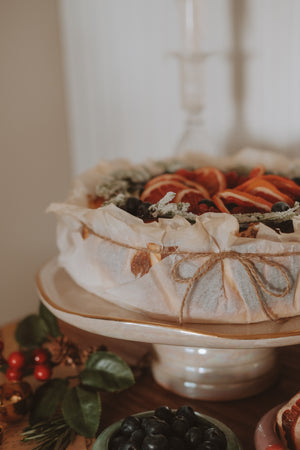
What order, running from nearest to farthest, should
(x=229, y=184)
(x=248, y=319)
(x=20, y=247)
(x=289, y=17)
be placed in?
1. (x=248, y=319)
2. (x=229, y=184)
3. (x=289, y=17)
4. (x=20, y=247)

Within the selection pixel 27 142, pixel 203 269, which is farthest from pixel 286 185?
pixel 27 142

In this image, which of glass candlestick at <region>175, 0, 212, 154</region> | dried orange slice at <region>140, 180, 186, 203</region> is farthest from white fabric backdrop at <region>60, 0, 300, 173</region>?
dried orange slice at <region>140, 180, 186, 203</region>

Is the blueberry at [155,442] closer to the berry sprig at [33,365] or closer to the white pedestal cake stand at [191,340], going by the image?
the white pedestal cake stand at [191,340]

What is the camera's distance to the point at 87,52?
1557 millimetres

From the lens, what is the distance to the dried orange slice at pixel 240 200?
2.18 ft

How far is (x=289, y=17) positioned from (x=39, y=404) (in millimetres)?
883

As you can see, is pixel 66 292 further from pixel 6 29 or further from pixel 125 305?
pixel 6 29

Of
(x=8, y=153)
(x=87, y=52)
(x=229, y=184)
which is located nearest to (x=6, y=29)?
(x=87, y=52)

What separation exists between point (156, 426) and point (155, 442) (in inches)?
0.9

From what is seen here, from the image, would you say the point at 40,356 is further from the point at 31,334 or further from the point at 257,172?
the point at 257,172

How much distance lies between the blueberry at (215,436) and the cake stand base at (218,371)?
0.17 metres

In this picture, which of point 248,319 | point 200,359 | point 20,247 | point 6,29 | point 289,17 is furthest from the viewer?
point 20,247

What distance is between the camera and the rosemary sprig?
60cm

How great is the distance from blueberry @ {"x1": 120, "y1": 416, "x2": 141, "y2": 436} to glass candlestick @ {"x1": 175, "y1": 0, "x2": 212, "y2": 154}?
725 mm
